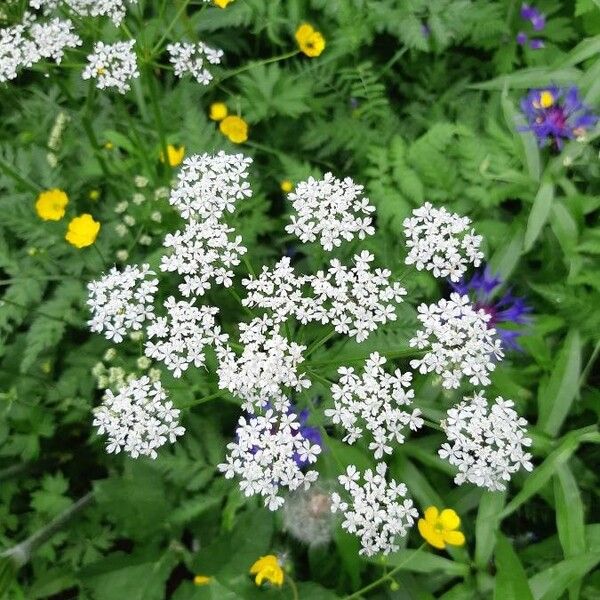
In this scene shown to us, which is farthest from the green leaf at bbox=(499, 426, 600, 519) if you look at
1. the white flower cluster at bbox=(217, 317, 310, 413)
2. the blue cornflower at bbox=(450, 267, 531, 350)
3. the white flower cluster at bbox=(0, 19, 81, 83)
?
the white flower cluster at bbox=(0, 19, 81, 83)

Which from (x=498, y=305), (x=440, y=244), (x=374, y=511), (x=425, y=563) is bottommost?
(x=425, y=563)

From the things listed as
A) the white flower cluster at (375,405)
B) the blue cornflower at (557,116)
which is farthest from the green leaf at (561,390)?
the blue cornflower at (557,116)

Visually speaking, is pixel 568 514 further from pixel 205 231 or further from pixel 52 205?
pixel 52 205

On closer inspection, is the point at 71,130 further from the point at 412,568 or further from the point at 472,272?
the point at 412,568

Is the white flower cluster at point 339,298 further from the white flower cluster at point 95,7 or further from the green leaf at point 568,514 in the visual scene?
the white flower cluster at point 95,7

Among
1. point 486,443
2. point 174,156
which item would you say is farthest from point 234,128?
point 486,443

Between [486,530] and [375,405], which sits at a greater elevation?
[375,405]

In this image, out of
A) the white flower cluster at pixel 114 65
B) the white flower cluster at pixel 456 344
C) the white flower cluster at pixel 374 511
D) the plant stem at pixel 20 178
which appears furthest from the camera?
the plant stem at pixel 20 178
